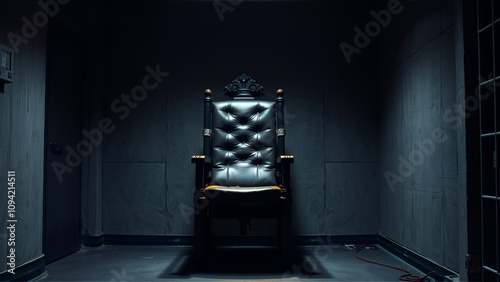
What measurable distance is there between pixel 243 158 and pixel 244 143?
0.44ft

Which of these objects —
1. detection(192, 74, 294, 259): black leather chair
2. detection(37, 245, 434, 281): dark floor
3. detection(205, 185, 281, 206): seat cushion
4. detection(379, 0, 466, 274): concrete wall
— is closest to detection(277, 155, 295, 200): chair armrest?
detection(192, 74, 294, 259): black leather chair

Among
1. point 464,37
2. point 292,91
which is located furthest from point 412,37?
point 292,91

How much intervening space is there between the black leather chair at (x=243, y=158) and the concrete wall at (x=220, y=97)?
19.1 inches

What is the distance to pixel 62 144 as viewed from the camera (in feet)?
11.0

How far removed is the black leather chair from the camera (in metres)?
2.98

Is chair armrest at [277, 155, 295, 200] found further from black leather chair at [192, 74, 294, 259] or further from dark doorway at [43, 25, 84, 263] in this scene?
dark doorway at [43, 25, 84, 263]

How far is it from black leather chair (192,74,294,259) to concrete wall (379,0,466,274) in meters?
0.99

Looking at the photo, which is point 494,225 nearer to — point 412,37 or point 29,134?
point 412,37

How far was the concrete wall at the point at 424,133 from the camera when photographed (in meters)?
2.36

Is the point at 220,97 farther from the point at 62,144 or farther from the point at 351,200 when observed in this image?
the point at 351,200

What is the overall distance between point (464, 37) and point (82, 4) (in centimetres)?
303

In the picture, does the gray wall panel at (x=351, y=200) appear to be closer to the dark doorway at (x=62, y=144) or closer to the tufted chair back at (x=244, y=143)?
the tufted chair back at (x=244, y=143)

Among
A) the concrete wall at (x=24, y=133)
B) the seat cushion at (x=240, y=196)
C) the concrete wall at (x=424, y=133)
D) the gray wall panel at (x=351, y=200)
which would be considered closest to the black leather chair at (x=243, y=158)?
the seat cushion at (x=240, y=196)

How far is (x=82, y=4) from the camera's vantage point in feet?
11.2
